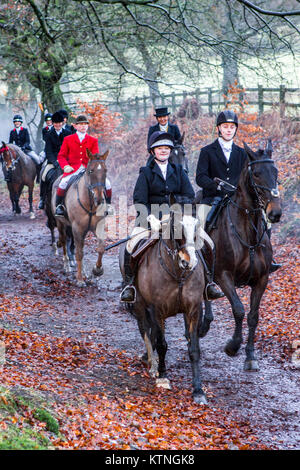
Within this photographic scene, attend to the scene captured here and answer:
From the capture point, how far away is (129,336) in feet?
31.8

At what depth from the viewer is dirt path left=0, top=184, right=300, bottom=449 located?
676 cm

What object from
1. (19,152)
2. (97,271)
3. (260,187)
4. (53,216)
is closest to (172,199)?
(260,187)

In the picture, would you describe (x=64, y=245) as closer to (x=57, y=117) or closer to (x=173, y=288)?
(x=57, y=117)

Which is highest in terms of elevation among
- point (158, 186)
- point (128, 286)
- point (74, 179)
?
point (158, 186)

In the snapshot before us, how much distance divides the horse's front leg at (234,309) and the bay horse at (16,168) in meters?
14.4

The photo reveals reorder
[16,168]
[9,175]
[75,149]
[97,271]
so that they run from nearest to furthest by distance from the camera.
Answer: [97,271] < [75,149] < [9,175] < [16,168]

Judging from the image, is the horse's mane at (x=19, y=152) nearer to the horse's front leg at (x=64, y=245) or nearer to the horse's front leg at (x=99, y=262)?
the horse's front leg at (x=64, y=245)

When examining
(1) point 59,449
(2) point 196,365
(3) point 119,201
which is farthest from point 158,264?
(3) point 119,201

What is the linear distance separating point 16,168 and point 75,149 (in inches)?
342

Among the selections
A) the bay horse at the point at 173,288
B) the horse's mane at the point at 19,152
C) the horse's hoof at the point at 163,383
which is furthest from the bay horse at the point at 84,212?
the horse's mane at the point at 19,152

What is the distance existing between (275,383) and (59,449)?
12.5 feet

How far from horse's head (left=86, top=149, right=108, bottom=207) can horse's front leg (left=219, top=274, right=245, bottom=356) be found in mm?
4706
